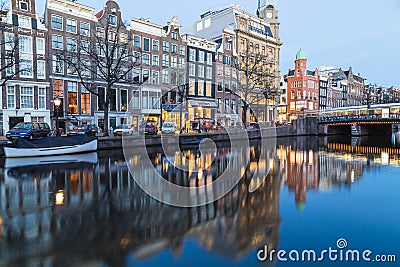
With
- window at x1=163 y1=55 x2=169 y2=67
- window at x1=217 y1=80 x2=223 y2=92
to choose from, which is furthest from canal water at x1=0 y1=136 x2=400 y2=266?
window at x1=217 y1=80 x2=223 y2=92

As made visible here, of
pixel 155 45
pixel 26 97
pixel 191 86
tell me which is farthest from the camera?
pixel 191 86

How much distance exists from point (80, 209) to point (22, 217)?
146cm

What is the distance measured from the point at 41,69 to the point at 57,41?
382 cm

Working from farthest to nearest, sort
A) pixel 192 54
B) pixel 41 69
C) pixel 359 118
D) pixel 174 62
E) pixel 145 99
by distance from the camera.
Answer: pixel 192 54 < pixel 359 118 < pixel 174 62 < pixel 145 99 < pixel 41 69

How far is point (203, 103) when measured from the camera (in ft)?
158

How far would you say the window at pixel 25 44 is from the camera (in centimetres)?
3210

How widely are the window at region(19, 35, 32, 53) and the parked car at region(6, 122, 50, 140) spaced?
1225 centimetres

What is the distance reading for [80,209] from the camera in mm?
8828

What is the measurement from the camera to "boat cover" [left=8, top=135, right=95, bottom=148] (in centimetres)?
1903

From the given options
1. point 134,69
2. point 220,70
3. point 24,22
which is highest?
point 24,22

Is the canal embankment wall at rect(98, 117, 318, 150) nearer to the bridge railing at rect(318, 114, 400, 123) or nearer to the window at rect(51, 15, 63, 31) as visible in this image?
the bridge railing at rect(318, 114, 400, 123)

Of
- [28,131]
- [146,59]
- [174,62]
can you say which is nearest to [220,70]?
[174,62]

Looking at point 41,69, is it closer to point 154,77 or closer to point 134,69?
point 134,69

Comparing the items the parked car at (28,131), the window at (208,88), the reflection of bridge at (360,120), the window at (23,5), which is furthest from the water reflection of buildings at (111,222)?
the reflection of bridge at (360,120)
